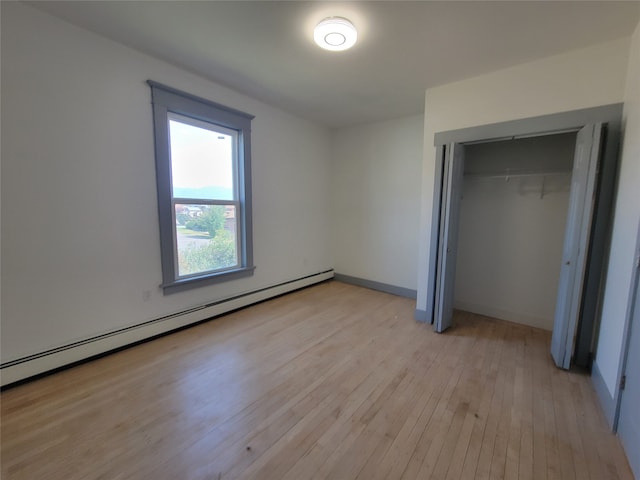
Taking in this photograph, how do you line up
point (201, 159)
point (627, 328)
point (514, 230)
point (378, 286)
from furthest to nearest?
1. point (378, 286)
2. point (514, 230)
3. point (201, 159)
4. point (627, 328)

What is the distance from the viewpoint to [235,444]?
1.60m

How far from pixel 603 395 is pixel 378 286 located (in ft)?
9.29

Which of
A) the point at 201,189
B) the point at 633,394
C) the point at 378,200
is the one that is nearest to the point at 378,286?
the point at 378,200

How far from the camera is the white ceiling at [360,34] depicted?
1.88 meters

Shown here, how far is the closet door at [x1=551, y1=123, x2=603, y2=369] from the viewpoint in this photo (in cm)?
220

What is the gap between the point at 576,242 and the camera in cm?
230

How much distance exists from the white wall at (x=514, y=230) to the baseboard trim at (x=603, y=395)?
1040mm

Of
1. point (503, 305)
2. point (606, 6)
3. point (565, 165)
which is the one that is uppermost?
point (606, 6)

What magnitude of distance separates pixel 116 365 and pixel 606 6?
4.46 m

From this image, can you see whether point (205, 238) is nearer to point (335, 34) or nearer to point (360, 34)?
point (335, 34)

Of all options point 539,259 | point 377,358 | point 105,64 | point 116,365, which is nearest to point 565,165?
point 539,259

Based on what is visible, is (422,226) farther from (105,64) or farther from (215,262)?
(105,64)

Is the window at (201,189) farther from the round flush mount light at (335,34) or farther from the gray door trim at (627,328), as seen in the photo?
the gray door trim at (627,328)

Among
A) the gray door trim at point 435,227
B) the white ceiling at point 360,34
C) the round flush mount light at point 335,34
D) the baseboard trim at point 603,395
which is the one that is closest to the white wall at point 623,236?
the baseboard trim at point 603,395
